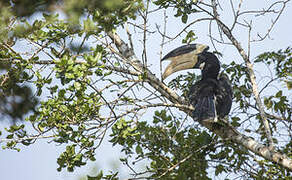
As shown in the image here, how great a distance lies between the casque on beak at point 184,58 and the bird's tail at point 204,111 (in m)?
0.55

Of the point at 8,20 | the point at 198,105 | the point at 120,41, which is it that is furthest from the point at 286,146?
the point at 8,20

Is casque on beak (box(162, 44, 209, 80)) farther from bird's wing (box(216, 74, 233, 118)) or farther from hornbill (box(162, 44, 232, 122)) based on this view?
bird's wing (box(216, 74, 233, 118))

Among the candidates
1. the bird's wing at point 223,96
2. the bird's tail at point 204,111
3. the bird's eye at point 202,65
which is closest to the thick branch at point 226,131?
the bird's tail at point 204,111

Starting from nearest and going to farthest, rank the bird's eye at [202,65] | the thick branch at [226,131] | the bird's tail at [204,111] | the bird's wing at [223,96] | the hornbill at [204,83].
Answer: the thick branch at [226,131] < the bird's tail at [204,111] < the hornbill at [204,83] < the bird's wing at [223,96] < the bird's eye at [202,65]


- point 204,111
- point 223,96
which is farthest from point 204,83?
point 204,111

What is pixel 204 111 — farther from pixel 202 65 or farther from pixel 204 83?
pixel 202 65

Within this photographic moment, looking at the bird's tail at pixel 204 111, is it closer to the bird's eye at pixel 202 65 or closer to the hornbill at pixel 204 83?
the hornbill at pixel 204 83

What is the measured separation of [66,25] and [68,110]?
2.65ft

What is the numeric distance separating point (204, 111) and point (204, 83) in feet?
2.39

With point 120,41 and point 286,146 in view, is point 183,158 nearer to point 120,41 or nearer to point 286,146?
point 286,146

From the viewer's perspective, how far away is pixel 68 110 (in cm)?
372

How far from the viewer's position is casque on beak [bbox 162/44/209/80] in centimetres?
492

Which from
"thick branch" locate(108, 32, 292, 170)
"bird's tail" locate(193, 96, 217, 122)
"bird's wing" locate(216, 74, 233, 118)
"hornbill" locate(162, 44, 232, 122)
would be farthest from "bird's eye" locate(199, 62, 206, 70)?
"thick branch" locate(108, 32, 292, 170)

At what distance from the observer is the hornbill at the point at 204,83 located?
4480 mm
